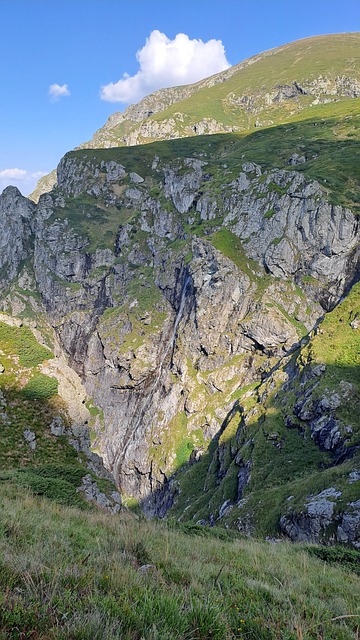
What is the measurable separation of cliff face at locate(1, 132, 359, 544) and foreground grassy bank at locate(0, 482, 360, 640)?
4441 cm

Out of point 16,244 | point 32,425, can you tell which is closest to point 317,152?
point 16,244

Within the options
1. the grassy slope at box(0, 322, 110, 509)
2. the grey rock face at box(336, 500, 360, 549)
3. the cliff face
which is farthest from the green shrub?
the cliff face

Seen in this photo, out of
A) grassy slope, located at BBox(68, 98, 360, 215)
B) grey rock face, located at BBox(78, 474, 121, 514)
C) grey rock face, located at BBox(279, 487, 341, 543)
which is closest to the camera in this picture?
grey rock face, located at BBox(78, 474, 121, 514)

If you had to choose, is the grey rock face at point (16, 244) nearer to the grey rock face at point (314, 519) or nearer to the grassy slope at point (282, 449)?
the grassy slope at point (282, 449)

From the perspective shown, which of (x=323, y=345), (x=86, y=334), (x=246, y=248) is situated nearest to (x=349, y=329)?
(x=323, y=345)

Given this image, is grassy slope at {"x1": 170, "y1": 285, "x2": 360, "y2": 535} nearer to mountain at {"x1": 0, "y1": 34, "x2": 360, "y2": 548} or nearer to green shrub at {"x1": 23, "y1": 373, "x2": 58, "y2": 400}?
mountain at {"x1": 0, "y1": 34, "x2": 360, "y2": 548}

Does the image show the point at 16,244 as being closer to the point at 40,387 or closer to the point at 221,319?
the point at 221,319

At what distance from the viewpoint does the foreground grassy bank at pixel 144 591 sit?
4.02 meters

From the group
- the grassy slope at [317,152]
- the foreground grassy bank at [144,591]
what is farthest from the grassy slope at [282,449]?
the grassy slope at [317,152]

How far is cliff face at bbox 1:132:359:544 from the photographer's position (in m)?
66.4

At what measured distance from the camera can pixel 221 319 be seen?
117 meters

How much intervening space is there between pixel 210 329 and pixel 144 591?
4436 inches

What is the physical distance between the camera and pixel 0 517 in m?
7.70

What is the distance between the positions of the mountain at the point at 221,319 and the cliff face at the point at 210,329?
49cm
